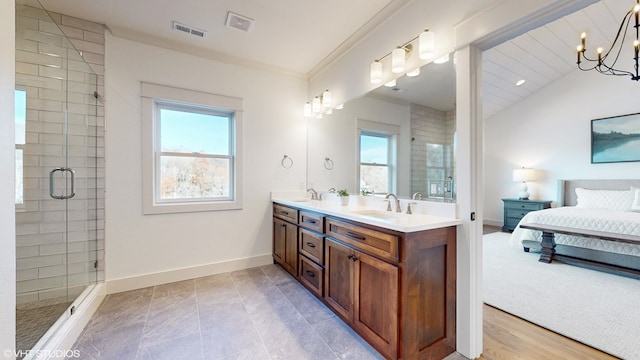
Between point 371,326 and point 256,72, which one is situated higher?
point 256,72

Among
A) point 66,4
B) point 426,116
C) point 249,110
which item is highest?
point 66,4

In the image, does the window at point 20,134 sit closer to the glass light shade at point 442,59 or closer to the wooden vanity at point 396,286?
the wooden vanity at point 396,286

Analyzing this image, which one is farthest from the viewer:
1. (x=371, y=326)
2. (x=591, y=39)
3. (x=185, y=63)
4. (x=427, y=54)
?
(x=591, y=39)

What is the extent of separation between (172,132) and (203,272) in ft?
5.54

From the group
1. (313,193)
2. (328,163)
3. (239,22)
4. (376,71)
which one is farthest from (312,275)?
(239,22)

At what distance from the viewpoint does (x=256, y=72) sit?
3238 mm

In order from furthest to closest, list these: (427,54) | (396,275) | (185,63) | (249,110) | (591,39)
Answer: (591,39), (249,110), (185,63), (427,54), (396,275)

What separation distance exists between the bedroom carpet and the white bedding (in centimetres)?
41

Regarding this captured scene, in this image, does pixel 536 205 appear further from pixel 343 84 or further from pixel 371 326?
pixel 371 326

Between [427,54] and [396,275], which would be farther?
[427,54]

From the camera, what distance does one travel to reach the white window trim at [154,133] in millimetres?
2664

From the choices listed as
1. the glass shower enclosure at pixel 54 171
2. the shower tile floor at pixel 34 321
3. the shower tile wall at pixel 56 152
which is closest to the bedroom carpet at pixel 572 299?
the shower tile floor at pixel 34 321

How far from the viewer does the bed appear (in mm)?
2982

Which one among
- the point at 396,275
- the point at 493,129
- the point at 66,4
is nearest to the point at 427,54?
the point at 396,275
